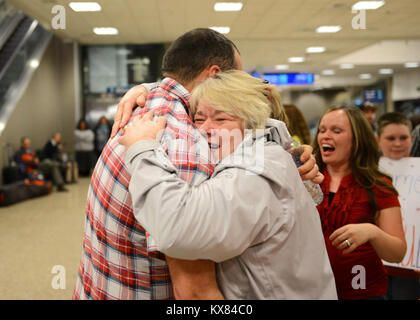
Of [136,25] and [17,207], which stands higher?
[136,25]

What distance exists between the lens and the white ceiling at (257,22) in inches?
328

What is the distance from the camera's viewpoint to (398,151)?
3039 millimetres

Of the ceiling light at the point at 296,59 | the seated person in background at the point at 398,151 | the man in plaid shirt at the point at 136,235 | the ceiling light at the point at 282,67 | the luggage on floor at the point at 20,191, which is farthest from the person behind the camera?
the ceiling light at the point at 282,67

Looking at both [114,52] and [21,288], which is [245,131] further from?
[114,52]

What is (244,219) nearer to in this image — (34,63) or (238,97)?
(238,97)

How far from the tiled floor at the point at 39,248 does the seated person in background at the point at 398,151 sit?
282cm

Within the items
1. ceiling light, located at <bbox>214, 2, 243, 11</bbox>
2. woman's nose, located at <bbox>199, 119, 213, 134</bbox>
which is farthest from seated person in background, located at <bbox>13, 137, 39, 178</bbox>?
woman's nose, located at <bbox>199, 119, 213, 134</bbox>

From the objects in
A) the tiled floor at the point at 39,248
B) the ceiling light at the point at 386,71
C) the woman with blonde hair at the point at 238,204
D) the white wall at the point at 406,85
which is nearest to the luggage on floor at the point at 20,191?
the tiled floor at the point at 39,248

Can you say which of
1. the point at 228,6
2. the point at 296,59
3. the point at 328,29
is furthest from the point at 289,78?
the point at 228,6

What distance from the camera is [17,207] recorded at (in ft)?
25.6

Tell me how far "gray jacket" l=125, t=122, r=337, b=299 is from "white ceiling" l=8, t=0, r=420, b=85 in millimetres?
7679

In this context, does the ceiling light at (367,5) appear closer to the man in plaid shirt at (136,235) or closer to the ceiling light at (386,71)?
the man in plaid shirt at (136,235)
